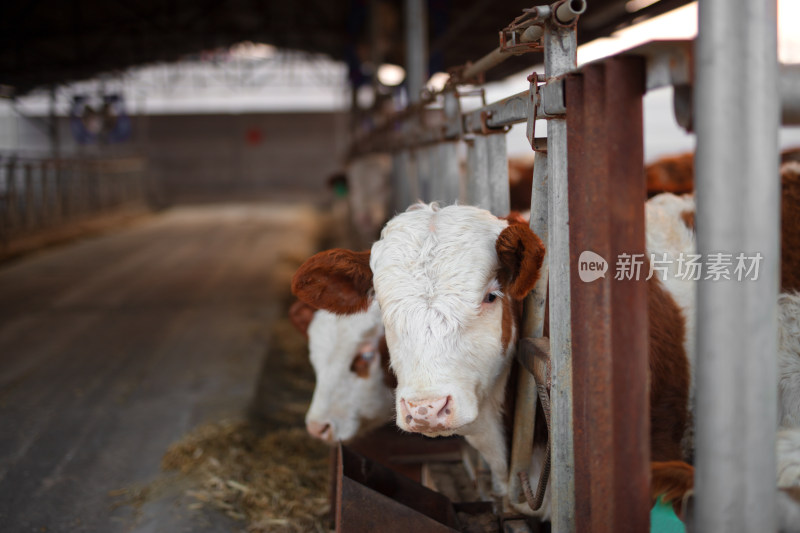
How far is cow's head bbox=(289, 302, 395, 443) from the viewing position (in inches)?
126

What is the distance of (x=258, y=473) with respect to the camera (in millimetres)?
3672

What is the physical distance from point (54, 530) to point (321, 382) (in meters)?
1.33

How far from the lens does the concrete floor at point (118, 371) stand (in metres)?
3.37

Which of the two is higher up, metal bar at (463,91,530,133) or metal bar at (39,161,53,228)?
metal bar at (39,161,53,228)

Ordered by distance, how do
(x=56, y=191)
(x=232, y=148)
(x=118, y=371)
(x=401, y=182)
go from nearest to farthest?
(x=118, y=371) < (x=401, y=182) < (x=56, y=191) < (x=232, y=148)

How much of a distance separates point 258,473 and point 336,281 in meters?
1.59

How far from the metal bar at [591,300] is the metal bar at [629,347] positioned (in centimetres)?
2

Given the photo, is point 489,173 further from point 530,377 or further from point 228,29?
point 228,29

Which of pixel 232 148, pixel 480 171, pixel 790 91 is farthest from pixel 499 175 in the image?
pixel 232 148

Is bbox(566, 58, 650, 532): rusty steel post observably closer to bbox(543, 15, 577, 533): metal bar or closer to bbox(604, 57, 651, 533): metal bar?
bbox(604, 57, 651, 533): metal bar

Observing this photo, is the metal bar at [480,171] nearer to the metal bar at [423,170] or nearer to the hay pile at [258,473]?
the metal bar at [423,170]

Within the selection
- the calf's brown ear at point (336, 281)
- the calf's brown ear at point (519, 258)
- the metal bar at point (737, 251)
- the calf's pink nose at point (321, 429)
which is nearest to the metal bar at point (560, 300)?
the calf's brown ear at point (519, 258)

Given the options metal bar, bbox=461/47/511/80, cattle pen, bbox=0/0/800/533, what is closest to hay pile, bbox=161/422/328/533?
cattle pen, bbox=0/0/800/533

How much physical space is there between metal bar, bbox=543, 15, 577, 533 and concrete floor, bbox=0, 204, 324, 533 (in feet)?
5.88
